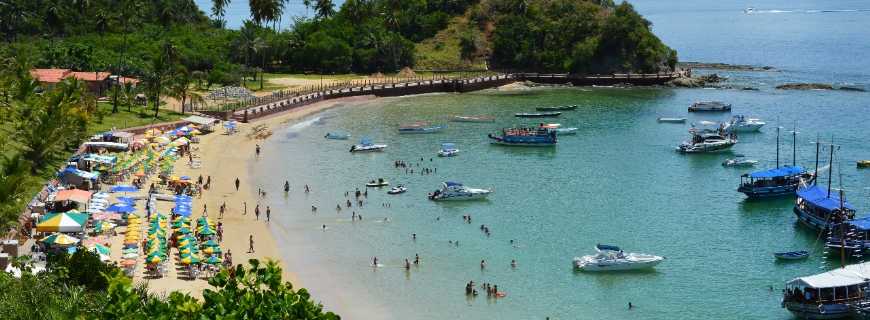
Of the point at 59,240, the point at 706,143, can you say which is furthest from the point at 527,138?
the point at 59,240

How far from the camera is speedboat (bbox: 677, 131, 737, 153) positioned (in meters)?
102

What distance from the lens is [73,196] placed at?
219 feet

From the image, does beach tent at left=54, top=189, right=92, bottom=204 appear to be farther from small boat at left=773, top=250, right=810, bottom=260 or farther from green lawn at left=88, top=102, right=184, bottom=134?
small boat at left=773, top=250, right=810, bottom=260

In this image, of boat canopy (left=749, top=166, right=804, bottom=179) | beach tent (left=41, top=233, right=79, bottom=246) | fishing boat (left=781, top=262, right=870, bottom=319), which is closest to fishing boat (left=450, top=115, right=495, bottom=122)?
boat canopy (left=749, top=166, right=804, bottom=179)

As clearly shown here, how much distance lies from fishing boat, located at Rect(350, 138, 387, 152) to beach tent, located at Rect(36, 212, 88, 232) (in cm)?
4197

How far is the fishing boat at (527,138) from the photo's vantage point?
105 metres

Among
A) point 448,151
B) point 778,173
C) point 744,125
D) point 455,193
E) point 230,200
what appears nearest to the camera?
point 230,200

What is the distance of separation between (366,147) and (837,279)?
53612 mm

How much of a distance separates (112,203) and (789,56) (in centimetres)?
15283

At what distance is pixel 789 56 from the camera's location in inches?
7672

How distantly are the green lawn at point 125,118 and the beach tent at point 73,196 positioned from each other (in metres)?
25.9

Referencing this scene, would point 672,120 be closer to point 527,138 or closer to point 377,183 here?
point 527,138

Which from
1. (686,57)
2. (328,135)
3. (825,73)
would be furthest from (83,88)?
(686,57)

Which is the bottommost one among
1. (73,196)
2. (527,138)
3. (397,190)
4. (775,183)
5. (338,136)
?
(397,190)
